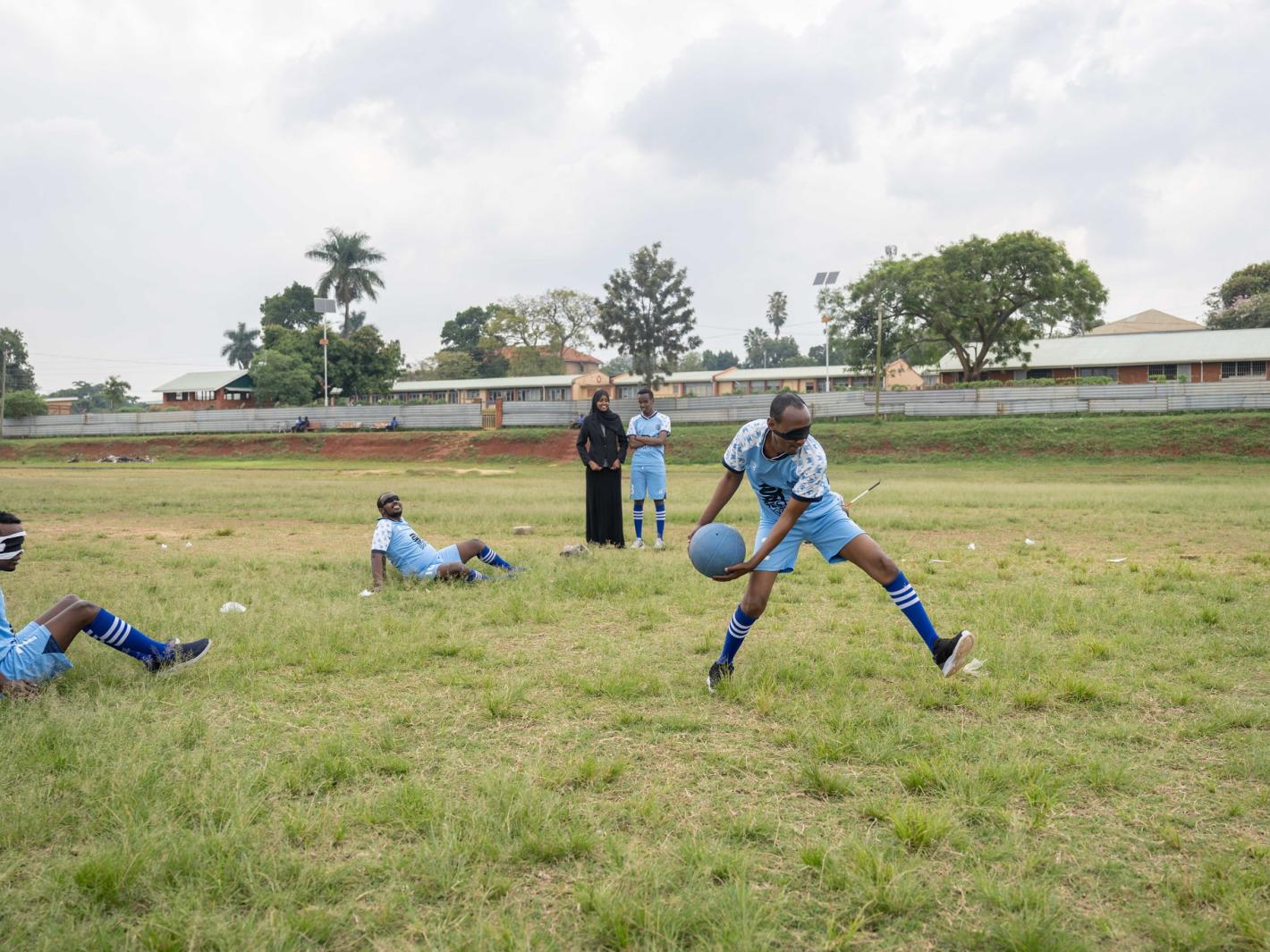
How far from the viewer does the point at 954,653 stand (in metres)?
6.15

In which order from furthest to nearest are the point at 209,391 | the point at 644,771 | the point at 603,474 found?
1. the point at 209,391
2. the point at 603,474
3. the point at 644,771

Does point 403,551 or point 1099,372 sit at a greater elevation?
point 1099,372

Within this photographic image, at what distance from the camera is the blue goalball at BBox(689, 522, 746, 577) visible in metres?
6.71

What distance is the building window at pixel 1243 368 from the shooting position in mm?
58438

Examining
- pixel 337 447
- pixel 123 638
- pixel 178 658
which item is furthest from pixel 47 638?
pixel 337 447

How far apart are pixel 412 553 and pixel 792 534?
5.07 m

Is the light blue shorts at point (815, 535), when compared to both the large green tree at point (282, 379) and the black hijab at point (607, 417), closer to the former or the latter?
the black hijab at point (607, 417)

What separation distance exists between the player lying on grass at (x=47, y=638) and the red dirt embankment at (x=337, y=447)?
40685 millimetres

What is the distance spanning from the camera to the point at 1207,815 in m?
4.20

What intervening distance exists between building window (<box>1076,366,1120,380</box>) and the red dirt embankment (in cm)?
3760

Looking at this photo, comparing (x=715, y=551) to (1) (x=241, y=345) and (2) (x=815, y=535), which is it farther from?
(1) (x=241, y=345)

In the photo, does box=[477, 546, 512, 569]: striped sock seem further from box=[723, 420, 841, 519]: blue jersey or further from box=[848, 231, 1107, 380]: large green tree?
box=[848, 231, 1107, 380]: large green tree

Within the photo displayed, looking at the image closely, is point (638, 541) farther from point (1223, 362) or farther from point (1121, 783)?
point (1223, 362)

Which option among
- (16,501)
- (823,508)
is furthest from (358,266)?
(823,508)
